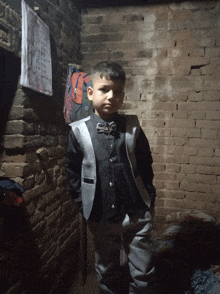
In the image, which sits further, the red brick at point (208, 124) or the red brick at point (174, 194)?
the red brick at point (174, 194)

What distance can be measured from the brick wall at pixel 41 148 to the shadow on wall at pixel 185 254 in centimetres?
101

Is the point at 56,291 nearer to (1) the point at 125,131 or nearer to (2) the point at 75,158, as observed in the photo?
(2) the point at 75,158

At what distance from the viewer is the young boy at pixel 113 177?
140 cm

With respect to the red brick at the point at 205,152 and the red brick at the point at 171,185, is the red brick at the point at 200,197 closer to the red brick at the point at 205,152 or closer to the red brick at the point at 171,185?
the red brick at the point at 171,185

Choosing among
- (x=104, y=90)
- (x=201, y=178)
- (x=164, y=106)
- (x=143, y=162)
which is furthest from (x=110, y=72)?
(x=201, y=178)

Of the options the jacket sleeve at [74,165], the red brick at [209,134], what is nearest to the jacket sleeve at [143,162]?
the jacket sleeve at [74,165]

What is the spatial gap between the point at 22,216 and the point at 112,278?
893 mm

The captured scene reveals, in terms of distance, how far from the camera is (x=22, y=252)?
5.12 feet

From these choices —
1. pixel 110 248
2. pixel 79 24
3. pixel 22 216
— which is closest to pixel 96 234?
pixel 110 248

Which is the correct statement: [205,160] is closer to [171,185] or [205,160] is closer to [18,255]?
[171,185]

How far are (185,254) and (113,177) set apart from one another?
57.2 inches

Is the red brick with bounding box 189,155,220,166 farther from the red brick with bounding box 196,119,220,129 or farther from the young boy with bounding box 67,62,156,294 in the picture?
the young boy with bounding box 67,62,156,294

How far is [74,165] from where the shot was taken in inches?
60.3

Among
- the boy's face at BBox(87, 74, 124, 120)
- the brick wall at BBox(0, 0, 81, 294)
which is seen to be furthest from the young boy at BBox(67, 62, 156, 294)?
the brick wall at BBox(0, 0, 81, 294)
